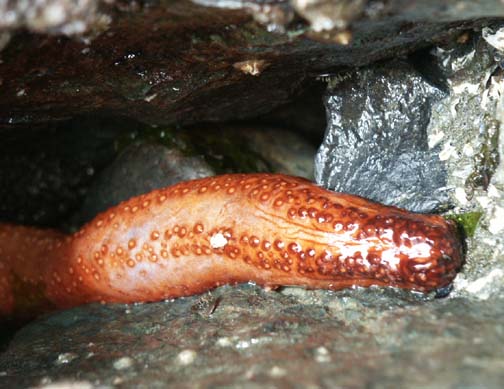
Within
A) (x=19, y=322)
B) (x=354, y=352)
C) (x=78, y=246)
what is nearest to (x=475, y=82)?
(x=354, y=352)

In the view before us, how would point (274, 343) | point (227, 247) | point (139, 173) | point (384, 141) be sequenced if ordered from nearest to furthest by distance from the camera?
point (274, 343)
point (227, 247)
point (384, 141)
point (139, 173)

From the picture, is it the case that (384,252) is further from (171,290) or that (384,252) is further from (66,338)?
(66,338)

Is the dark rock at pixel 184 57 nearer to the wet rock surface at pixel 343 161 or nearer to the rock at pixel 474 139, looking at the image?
the wet rock surface at pixel 343 161

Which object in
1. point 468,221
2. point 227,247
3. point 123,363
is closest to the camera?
point 123,363

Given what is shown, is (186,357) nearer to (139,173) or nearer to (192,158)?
(192,158)

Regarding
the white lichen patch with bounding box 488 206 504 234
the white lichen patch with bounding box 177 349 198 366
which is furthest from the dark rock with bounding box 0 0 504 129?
the white lichen patch with bounding box 177 349 198 366

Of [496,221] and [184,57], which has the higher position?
[184,57]

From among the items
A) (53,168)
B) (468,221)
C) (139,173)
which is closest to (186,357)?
(468,221)
